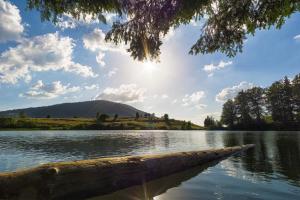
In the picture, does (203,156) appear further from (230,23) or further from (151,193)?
(230,23)

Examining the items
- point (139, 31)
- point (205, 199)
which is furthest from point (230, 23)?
point (205, 199)

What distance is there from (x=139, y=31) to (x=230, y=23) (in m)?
4.16

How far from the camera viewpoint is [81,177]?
10500mm

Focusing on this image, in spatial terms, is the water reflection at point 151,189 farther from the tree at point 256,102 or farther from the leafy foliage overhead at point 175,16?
the tree at point 256,102

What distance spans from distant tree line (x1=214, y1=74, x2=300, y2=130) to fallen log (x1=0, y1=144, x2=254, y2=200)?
9442cm

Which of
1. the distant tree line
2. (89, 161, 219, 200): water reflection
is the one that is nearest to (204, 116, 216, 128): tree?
the distant tree line

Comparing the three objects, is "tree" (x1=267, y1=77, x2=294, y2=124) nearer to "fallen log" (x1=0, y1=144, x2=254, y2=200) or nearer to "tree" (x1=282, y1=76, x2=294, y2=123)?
"tree" (x1=282, y1=76, x2=294, y2=123)

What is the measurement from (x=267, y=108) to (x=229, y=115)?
16.9 m

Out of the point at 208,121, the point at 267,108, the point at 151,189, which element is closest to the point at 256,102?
the point at 267,108

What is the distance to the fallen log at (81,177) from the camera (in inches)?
350

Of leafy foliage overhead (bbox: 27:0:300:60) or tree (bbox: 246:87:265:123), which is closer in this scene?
leafy foliage overhead (bbox: 27:0:300:60)

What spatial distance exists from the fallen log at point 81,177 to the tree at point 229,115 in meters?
112

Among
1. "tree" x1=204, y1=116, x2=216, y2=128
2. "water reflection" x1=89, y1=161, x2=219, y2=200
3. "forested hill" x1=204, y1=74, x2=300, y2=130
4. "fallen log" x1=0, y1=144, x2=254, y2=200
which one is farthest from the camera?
"tree" x1=204, y1=116, x2=216, y2=128

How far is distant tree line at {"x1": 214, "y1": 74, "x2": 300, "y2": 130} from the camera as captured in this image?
10175cm
